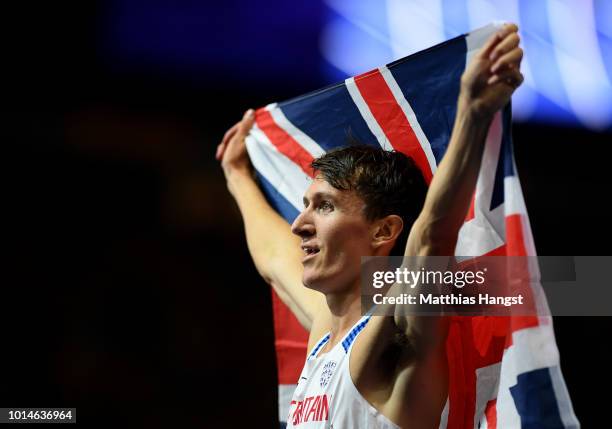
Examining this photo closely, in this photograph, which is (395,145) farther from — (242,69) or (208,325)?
(208,325)

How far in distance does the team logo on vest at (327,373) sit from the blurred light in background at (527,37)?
2.63 m

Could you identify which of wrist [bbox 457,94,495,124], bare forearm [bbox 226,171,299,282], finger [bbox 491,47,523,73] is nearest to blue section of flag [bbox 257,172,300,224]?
bare forearm [bbox 226,171,299,282]

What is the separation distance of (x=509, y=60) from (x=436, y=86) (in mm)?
555

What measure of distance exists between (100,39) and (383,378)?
355 centimetres

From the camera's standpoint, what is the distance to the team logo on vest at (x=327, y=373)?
2297 millimetres

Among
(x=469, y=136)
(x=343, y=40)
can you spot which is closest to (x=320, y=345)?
(x=469, y=136)

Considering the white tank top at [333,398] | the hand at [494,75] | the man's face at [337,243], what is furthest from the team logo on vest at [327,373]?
the hand at [494,75]

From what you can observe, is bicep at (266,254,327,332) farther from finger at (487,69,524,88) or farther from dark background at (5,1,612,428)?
dark background at (5,1,612,428)

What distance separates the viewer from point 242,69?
16.7ft

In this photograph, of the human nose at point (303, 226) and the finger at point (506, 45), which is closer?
the finger at point (506, 45)

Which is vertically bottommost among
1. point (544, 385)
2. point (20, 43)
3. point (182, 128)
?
point (544, 385)

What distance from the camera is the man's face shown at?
2414mm

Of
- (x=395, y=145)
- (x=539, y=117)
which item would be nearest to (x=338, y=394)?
(x=395, y=145)

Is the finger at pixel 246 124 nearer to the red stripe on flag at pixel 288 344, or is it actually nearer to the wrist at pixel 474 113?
the red stripe on flag at pixel 288 344
